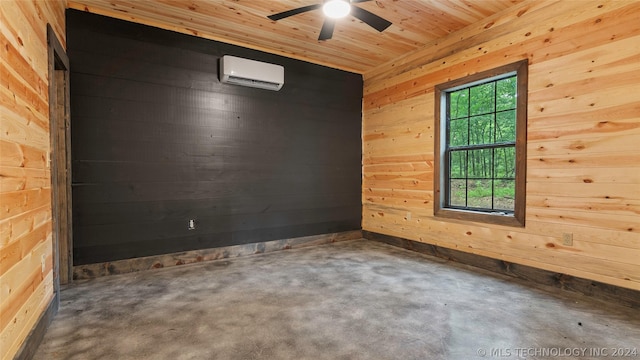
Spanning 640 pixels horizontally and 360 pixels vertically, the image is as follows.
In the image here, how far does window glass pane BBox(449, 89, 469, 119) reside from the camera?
3.86m

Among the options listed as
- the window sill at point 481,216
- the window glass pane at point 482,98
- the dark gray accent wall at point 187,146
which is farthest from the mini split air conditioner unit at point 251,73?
the window sill at point 481,216

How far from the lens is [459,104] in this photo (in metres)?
3.94

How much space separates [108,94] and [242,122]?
1474mm

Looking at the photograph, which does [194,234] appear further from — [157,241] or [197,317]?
[197,317]

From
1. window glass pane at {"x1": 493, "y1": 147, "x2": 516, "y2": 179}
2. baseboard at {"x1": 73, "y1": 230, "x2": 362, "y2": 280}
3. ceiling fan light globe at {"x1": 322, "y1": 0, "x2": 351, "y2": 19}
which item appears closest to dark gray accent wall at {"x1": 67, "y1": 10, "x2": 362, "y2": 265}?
baseboard at {"x1": 73, "y1": 230, "x2": 362, "y2": 280}

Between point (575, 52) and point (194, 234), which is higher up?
point (575, 52)

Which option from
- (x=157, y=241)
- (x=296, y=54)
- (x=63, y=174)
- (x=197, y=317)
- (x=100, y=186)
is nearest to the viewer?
(x=197, y=317)

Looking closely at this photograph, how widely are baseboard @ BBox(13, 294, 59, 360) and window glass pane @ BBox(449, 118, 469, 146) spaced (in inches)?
166

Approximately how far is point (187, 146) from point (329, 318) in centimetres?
263

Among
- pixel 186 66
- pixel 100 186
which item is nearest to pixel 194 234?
pixel 100 186

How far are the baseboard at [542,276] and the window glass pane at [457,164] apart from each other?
0.95 metres

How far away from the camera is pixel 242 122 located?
4125mm

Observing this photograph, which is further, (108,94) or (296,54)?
(296,54)

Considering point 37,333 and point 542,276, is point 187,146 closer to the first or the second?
point 37,333
